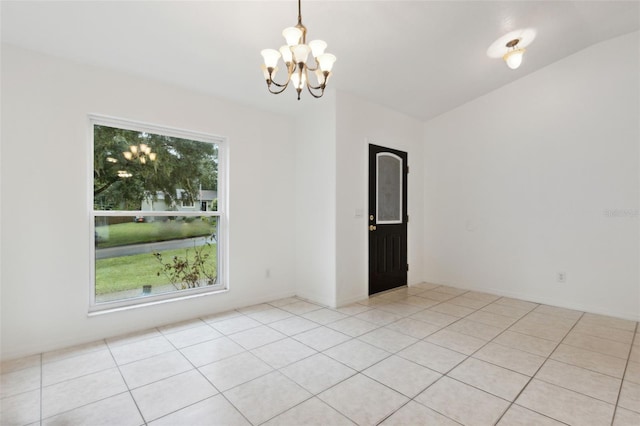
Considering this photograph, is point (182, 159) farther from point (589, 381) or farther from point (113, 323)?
point (589, 381)

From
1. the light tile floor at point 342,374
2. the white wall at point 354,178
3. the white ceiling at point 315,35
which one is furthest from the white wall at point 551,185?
the white wall at point 354,178

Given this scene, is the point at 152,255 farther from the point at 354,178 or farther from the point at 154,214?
the point at 354,178

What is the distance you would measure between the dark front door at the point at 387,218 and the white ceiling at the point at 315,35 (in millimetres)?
1079

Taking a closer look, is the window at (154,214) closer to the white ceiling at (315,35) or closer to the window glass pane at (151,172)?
the window glass pane at (151,172)

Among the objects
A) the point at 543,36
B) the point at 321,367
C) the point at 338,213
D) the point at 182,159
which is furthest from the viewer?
the point at 338,213

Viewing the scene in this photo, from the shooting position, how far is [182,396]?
200cm

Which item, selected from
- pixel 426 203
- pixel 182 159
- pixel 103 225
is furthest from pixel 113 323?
pixel 426 203

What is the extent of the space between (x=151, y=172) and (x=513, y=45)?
4.18m

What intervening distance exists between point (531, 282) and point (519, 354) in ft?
6.22

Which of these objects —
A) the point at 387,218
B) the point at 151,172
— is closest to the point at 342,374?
the point at 387,218

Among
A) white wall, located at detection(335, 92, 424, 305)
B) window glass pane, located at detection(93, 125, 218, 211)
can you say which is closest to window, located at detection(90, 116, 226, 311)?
window glass pane, located at detection(93, 125, 218, 211)

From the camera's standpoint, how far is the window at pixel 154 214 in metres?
3.03

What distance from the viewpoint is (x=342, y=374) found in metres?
2.26

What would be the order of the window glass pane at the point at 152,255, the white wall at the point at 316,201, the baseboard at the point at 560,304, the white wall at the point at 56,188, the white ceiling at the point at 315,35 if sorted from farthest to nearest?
the white wall at the point at 316,201
the baseboard at the point at 560,304
the window glass pane at the point at 152,255
the white wall at the point at 56,188
the white ceiling at the point at 315,35
